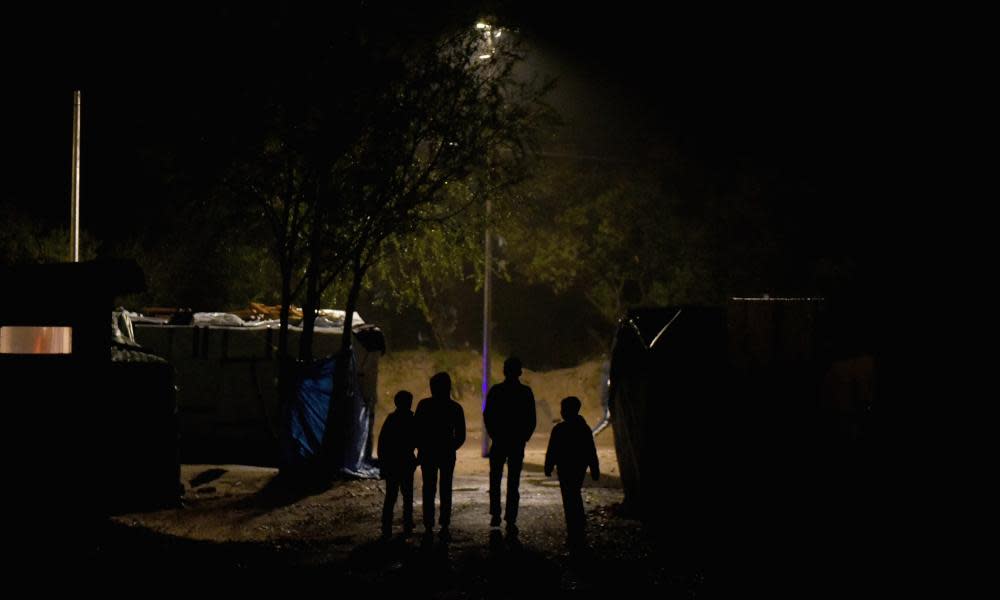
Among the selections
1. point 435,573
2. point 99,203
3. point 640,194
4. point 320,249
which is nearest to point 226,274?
point 99,203

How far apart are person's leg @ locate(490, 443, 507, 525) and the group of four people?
0.04 ft

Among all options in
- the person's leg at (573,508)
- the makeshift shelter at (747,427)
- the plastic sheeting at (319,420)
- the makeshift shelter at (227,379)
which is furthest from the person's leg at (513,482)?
the makeshift shelter at (227,379)

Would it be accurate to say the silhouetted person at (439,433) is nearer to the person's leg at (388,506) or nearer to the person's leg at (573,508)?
the person's leg at (388,506)

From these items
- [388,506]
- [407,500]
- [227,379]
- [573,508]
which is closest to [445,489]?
[407,500]

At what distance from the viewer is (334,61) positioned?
50.7 ft

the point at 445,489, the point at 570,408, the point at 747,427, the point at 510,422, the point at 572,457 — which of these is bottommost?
the point at 445,489

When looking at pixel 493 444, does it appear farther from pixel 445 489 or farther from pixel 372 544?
pixel 372 544

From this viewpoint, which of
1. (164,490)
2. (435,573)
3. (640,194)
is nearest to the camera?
(435,573)

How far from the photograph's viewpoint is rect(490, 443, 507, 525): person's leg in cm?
1062

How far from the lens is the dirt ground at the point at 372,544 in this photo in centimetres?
848

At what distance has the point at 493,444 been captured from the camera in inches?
422

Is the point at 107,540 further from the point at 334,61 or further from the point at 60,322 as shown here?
the point at 334,61

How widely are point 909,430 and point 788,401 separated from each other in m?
1.67

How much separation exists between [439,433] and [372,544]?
1.28m
